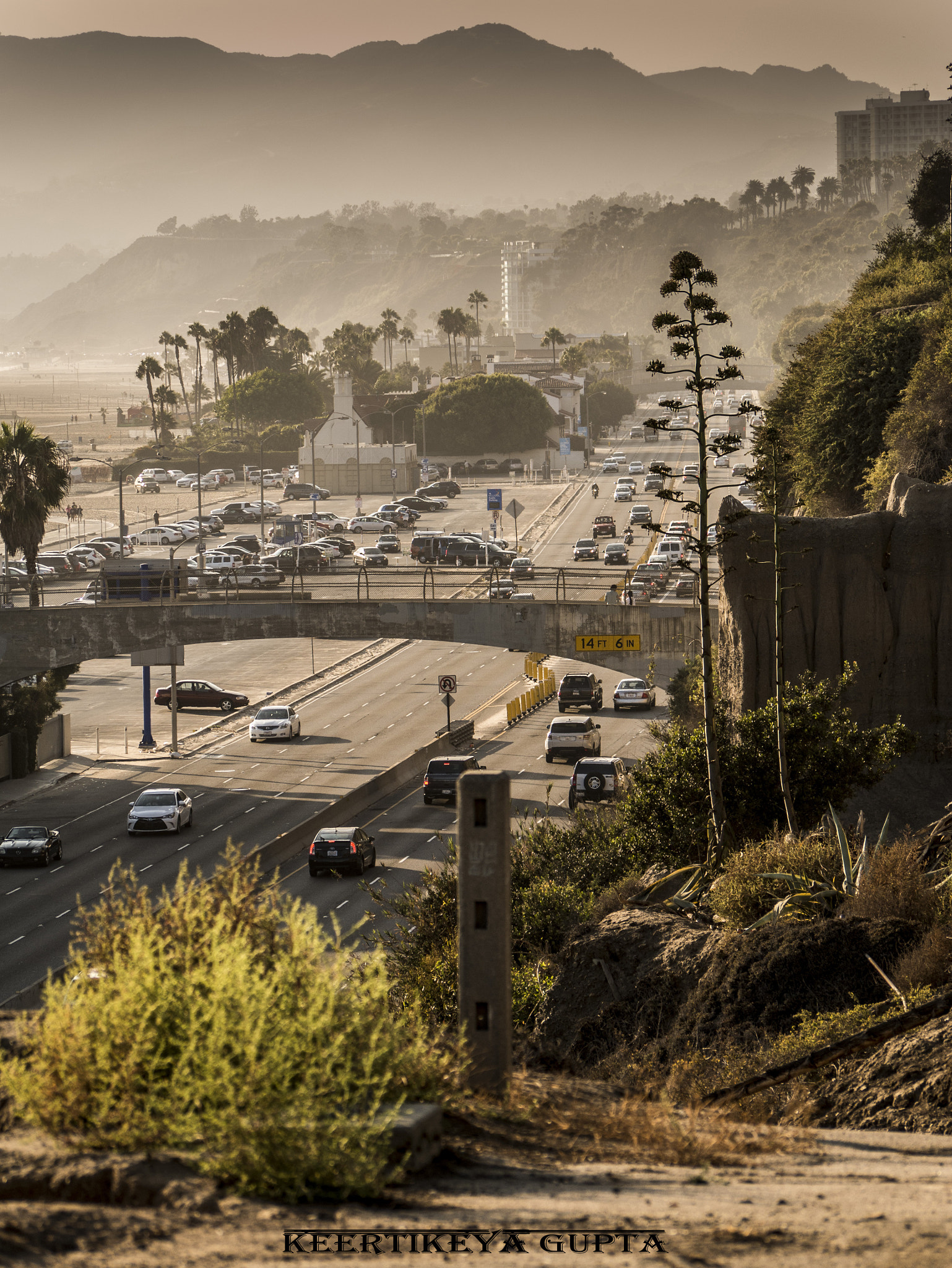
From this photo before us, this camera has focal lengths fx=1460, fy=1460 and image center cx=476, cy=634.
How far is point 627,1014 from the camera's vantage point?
73.3 ft

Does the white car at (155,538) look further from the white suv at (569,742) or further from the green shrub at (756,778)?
the green shrub at (756,778)

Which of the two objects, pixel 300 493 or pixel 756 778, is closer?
pixel 756 778

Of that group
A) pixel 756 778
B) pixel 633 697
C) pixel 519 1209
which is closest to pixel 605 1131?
pixel 519 1209

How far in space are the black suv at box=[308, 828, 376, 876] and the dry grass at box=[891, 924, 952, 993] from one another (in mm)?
28875

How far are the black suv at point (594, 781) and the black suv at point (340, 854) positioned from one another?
8166 millimetres

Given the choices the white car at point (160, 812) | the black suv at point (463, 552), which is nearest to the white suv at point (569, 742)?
the white car at point (160, 812)

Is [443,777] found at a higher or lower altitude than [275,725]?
higher

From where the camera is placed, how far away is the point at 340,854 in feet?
155

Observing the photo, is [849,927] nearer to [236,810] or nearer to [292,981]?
[292,981]

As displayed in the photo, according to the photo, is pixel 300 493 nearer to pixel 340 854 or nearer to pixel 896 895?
pixel 340 854

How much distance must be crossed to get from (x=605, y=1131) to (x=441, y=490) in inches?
5465

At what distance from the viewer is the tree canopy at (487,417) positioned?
18125cm

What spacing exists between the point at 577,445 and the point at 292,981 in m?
177

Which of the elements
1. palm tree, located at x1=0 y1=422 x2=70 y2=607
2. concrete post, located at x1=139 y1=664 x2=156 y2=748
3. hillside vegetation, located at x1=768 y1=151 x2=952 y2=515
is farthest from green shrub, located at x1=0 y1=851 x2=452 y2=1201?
palm tree, located at x1=0 y1=422 x2=70 y2=607
